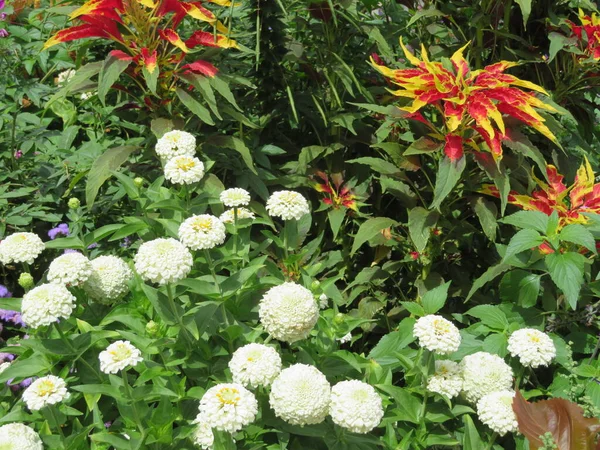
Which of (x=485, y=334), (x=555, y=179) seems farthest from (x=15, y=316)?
(x=555, y=179)

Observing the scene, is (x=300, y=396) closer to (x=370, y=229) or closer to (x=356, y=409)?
(x=356, y=409)

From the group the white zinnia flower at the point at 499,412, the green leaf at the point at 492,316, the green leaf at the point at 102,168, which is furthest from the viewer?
the green leaf at the point at 102,168

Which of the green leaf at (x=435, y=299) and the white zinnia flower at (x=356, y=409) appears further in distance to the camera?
the green leaf at (x=435, y=299)

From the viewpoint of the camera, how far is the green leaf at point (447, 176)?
1.67 metres

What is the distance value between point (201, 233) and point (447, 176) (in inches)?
27.8

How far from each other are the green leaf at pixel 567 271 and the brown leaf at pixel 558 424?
0.89ft

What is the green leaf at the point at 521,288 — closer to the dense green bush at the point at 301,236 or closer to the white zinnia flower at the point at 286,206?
the dense green bush at the point at 301,236

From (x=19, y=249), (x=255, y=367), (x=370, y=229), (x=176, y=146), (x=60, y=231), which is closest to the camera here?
(x=255, y=367)

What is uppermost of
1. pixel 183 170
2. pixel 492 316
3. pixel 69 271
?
pixel 183 170

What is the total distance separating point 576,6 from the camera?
2.16 metres

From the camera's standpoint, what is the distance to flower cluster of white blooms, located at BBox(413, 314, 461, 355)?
1247 millimetres

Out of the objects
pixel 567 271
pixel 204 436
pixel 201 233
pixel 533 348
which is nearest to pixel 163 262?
pixel 201 233

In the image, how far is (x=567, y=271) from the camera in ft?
5.02

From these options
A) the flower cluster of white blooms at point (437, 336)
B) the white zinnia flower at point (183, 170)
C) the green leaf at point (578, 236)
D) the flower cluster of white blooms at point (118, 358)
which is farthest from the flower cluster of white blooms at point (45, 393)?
the green leaf at point (578, 236)
